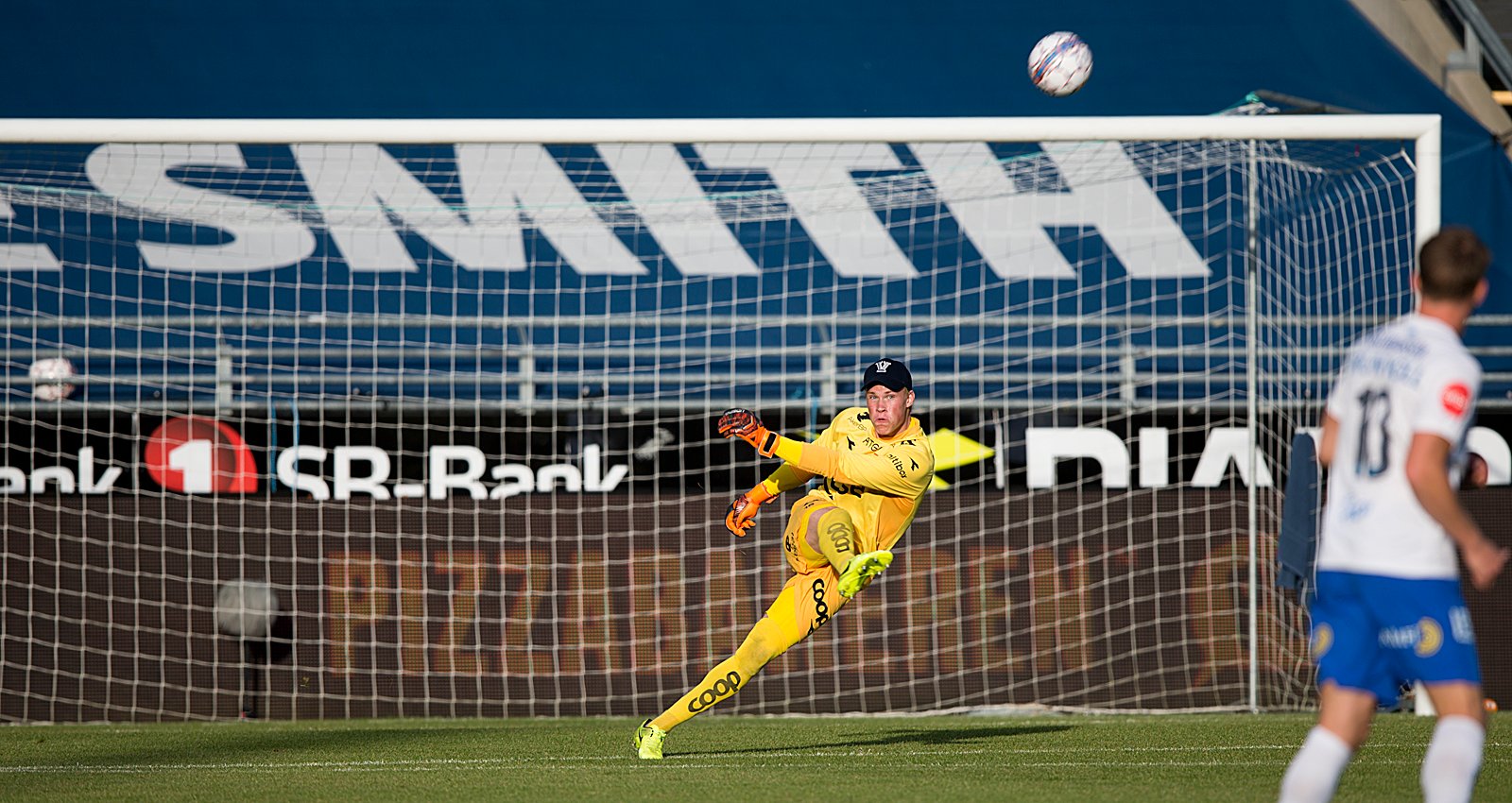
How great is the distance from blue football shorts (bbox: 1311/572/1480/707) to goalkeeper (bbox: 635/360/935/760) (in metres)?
2.49

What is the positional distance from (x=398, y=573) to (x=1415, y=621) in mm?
6459

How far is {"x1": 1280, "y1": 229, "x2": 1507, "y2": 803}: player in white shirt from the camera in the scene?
3.21 m

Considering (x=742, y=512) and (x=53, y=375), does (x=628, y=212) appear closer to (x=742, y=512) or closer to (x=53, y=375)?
(x=53, y=375)

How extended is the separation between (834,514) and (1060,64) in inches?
133

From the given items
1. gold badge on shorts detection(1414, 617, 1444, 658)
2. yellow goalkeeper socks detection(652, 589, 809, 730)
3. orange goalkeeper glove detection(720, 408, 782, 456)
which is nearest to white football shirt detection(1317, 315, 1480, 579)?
gold badge on shorts detection(1414, 617, 1444, 658)

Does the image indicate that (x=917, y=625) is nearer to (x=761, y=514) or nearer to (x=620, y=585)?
(x=761, y=514)

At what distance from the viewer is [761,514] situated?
342 inches

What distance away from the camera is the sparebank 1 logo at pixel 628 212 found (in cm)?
1082

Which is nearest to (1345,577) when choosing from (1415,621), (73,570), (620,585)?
(1415,621)

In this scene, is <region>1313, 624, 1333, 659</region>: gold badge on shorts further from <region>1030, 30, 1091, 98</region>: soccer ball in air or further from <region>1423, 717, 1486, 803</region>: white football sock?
<region>1030, 30, 1091, 98</region>: soccer ball in air

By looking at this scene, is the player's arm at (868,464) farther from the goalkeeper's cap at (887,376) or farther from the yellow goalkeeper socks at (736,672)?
the yellow goalkeeper socks at (736,672)

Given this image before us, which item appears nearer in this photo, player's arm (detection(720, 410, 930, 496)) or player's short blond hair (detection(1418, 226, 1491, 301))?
player's short blond hair (detection(1418, 226, 1491, 301))

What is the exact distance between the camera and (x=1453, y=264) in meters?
3.31

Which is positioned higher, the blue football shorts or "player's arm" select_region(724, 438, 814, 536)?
"player's arm" select_region(724, 438, 814, 536)
